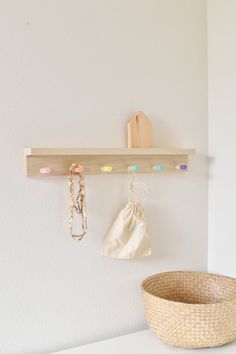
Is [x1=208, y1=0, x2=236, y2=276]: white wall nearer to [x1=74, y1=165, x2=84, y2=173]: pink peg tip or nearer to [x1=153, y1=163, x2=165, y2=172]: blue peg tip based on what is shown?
[x1=153, y1=163, x2=165, y2=172]: blue peg tip

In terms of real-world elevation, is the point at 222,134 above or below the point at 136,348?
above

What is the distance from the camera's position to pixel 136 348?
1.06 m

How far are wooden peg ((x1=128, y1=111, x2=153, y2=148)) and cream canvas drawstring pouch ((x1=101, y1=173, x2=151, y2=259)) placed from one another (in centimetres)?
17

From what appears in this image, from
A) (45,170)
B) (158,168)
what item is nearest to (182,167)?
(158,168)

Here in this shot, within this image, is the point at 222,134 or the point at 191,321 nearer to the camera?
the point at 191,321

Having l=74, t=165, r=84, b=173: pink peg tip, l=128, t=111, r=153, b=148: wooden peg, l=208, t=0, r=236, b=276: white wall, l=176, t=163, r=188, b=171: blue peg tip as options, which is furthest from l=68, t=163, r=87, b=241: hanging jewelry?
l=208, t=0, r=236, b=276: white wall

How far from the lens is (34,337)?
1.02 m

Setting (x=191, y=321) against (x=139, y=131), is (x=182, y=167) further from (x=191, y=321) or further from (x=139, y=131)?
(x=191, y=321)

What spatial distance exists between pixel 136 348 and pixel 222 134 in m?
0.68

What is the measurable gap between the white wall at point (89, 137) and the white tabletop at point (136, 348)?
0.12 ft

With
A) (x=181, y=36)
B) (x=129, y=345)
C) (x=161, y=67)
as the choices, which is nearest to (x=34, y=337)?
(x=129, y=345)

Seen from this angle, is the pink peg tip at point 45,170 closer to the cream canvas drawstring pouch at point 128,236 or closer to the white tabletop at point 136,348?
the cream canvas drawstring pouch at point 128,236

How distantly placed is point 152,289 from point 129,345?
0.17 metres

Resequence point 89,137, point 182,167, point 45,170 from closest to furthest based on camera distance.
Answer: point 45,170 → point 89,137 → point 182,167
